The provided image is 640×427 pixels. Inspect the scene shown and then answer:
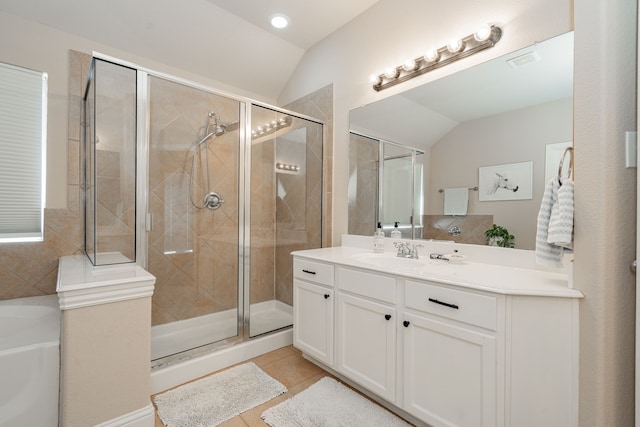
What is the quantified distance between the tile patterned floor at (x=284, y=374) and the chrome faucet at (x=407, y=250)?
0.99 m

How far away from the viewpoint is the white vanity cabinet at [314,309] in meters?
1.91

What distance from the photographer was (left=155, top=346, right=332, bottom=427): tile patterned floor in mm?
1598

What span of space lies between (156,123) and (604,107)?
8.11ft

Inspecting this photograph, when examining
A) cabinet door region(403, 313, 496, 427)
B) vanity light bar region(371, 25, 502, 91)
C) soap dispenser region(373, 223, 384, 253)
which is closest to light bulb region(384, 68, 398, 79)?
vanity light bar region(371, 25, 502, 91)

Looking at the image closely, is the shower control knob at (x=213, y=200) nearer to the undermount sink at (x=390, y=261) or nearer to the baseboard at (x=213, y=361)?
the baseboard at (x=213, y=361)

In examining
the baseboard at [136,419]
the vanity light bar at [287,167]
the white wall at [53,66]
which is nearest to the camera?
the baseboard at [136,419]

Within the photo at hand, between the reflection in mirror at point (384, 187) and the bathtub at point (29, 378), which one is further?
the reflection in mirror at point (384, 187)

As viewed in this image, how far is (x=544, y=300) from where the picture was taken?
113cm

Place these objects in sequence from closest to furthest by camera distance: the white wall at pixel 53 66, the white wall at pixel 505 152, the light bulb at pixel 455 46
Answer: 1. the white wall at pixel 505 152
2. the light bulb at pixel 455 46
3. the white wall at pixel 53 66

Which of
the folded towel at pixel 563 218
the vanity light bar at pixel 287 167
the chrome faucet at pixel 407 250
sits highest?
the vanity light bar at pixel 287 167

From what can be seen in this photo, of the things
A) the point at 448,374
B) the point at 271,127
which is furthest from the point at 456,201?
the point at 271,127

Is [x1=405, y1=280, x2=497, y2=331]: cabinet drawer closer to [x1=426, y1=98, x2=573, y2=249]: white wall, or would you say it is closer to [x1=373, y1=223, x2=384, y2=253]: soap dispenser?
[x1=426, y1=98, x2=573, y2=249]: white wall

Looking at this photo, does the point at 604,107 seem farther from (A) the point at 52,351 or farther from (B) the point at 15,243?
(B) the point at 15,243

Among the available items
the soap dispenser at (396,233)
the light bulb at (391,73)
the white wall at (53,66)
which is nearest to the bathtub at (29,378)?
the white wall at (53,66)
